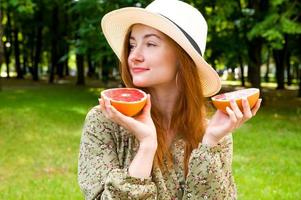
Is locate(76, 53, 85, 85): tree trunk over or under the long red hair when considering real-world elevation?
under

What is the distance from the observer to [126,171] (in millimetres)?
2117

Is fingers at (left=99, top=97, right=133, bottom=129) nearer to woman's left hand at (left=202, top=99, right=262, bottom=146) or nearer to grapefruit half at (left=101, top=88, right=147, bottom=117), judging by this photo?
grapefruit half at (left=101, top=88, right=147, bottom=117)

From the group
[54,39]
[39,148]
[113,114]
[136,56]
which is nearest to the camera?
[113,114]

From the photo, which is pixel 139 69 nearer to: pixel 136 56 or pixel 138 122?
pixel 136 56

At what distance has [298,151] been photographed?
33.7 ft

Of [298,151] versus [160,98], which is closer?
[160,98]

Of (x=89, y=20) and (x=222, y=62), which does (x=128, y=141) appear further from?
(x=222, y=62)

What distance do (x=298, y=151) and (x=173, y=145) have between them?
8.37 meters

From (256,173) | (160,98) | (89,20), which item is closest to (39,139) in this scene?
(256,173)

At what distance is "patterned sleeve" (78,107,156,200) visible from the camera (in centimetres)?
208

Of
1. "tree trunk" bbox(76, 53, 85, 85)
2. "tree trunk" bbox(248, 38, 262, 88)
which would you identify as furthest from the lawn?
"tree trunk" bbox(76, 53, 85, 85)

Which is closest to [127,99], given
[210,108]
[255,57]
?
[210,108]

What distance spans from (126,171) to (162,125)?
40 cm

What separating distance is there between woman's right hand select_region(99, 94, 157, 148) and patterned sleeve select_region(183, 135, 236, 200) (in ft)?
0.75
